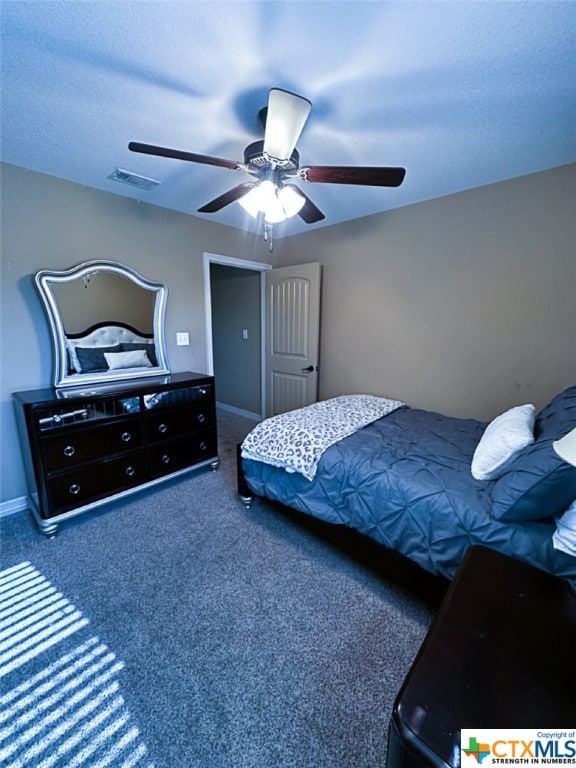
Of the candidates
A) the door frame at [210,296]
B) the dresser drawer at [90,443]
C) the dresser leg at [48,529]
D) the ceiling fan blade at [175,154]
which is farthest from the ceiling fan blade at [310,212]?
the dresser leg at [48,529]

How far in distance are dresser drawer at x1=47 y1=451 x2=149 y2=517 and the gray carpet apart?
204 mm

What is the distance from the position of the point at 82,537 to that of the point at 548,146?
3.84m

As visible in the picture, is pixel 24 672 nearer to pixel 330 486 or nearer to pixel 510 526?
pixel 330 486

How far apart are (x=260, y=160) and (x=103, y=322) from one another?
5.86ft

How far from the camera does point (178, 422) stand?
2646 mm

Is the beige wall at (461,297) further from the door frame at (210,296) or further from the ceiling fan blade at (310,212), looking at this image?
the ceiling fan blade at (310,212)

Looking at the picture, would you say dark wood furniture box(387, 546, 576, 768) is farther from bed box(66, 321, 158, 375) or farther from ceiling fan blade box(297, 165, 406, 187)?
Answer: bed box(66, 321, 158, 375)

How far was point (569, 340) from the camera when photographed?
2164mm

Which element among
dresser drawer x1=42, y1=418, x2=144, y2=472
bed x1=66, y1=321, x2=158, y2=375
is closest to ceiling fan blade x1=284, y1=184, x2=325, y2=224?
bed x1=66, y1=321, x2=158, y2=375

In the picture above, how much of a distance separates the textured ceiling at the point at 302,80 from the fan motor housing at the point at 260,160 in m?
0.18

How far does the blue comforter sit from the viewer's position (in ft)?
4.10

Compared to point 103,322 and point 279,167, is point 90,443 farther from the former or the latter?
point 279,167

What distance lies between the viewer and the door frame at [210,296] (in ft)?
10.6

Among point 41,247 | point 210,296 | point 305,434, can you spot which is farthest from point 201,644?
point 210,296
